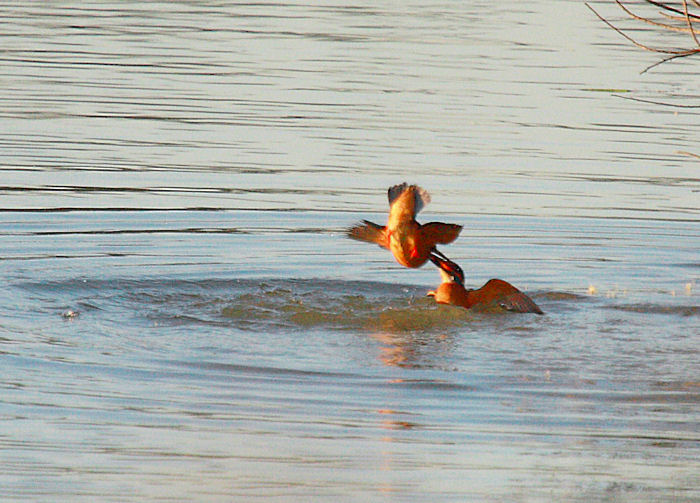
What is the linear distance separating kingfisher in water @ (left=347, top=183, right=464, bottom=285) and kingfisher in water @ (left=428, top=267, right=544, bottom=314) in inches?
12.6

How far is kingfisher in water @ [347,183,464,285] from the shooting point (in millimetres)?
7621

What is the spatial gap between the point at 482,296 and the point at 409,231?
0.77m

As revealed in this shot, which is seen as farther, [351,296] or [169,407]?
[351,296]

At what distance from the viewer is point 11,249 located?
991cm

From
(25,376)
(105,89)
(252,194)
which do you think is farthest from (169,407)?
(105,89)

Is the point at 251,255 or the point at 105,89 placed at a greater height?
the point at 105,89

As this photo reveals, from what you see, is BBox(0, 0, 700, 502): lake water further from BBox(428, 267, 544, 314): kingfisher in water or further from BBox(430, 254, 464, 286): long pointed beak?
BBox(430, 254, 464, 286): long pointed beak

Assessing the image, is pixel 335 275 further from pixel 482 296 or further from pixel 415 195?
pixel 415 195

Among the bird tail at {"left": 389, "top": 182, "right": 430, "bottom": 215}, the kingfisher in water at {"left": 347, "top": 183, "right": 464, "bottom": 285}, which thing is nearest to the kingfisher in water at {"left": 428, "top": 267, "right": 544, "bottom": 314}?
the kingfisher in water at {"left": 347, "top": 183, "right": 464, "bottom": 285}

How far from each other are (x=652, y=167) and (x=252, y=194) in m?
3.83

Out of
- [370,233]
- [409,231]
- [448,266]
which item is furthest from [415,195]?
[448,266]

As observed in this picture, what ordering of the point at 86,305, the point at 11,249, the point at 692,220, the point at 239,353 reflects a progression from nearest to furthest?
the point at 239,353
the point at 86,305
the point at 11,249
the point at 692,220

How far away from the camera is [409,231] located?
7.71m

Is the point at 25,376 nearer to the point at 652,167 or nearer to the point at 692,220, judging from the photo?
the point at 692,220
